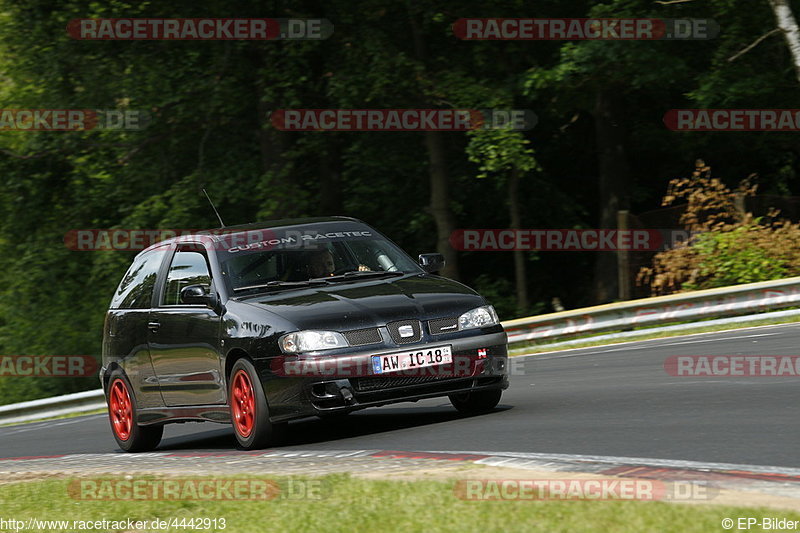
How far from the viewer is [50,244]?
100 ft

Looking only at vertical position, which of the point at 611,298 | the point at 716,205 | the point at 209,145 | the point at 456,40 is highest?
the point at 456,40

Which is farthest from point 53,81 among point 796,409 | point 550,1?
point 796,409

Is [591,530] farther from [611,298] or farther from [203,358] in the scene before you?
[611,298]

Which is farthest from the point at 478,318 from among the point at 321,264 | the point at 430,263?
the point at 321,264

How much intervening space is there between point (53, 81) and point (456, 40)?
29.4ft

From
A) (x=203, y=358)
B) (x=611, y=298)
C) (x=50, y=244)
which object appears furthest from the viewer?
(x=50, y=244)

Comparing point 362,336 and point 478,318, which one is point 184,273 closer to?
point 362,336

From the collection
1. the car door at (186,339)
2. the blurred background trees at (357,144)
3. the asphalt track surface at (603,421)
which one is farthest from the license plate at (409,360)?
the blurred background trees at (357,144)

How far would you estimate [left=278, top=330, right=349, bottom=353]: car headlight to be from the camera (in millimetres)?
8961

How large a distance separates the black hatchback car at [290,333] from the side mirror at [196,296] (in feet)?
0.04

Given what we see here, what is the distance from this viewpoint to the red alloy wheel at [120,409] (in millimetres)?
11328

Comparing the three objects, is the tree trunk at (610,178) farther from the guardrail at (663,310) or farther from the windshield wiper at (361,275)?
the windshield wiper at (361,275)

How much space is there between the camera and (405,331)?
30.0 ft

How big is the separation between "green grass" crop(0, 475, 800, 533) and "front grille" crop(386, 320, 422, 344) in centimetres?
202
